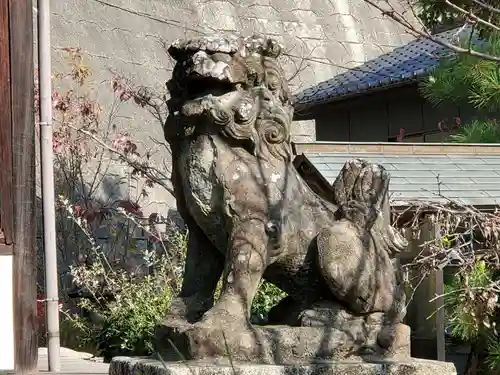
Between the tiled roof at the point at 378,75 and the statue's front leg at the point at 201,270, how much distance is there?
681 centimetres

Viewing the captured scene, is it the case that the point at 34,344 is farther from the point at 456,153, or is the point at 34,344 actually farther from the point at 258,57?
the point at 258,57

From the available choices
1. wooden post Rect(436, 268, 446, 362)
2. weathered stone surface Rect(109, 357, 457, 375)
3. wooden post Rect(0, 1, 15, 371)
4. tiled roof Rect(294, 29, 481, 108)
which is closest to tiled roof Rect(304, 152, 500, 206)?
wooden post Rect(436, 268, 446, 362)

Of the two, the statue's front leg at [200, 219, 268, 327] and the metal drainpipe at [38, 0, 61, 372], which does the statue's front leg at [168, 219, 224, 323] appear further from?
the metal drainpipe at [38, 0, 61, 372]

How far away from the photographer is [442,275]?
6.59 meters

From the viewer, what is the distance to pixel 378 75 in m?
11.1

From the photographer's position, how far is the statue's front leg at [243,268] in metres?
3.30

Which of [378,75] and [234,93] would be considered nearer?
[234,93]

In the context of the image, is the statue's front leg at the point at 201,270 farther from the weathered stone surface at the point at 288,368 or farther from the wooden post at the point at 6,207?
the wooden post at the point at 6,207

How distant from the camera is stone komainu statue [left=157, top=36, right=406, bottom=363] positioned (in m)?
3.33

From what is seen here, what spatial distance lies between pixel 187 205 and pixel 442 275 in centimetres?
349

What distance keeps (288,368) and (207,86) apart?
3.10 ft

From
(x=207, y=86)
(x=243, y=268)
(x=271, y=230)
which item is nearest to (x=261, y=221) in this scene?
(x=271, y=230)

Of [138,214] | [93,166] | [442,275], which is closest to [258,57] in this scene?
[442,275]

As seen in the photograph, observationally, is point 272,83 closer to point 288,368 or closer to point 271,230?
point 271,230
